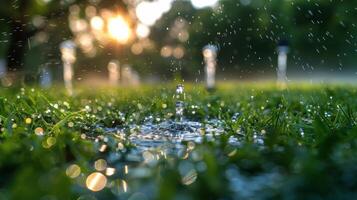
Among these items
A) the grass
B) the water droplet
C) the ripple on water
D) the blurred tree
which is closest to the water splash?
the ripple on water

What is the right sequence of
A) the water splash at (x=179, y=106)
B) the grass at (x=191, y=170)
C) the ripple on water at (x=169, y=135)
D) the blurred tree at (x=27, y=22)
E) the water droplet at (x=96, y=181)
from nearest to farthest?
the grass at (x=191, y=170) → the water droplet at (x=96, y=181) → the ripple on water at (x=169, y=135) → the water splash at (x=179, y=106) → the blurred tree at (x=27, y=22)

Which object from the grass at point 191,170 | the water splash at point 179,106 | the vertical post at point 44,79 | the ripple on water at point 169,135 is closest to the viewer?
the grass at point 191,170

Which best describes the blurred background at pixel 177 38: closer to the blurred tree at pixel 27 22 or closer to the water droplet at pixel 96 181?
the blurred tree at pixel 27 22

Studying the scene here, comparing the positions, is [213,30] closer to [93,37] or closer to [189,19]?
[189,19]

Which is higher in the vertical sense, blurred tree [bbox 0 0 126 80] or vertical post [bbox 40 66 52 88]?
blurred tree [bbox 0 0 126 80]

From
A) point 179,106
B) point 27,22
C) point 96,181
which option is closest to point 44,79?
Answer: point 27,22

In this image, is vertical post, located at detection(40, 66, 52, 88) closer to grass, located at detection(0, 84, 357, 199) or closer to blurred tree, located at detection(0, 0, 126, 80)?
blurred tree, located at detection(0, 0, 126, 80)

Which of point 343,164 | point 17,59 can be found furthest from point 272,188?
point 17,59

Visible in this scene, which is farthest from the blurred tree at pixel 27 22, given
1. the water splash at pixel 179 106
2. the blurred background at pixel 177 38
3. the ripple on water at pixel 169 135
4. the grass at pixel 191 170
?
the grass at pixel 191 170
